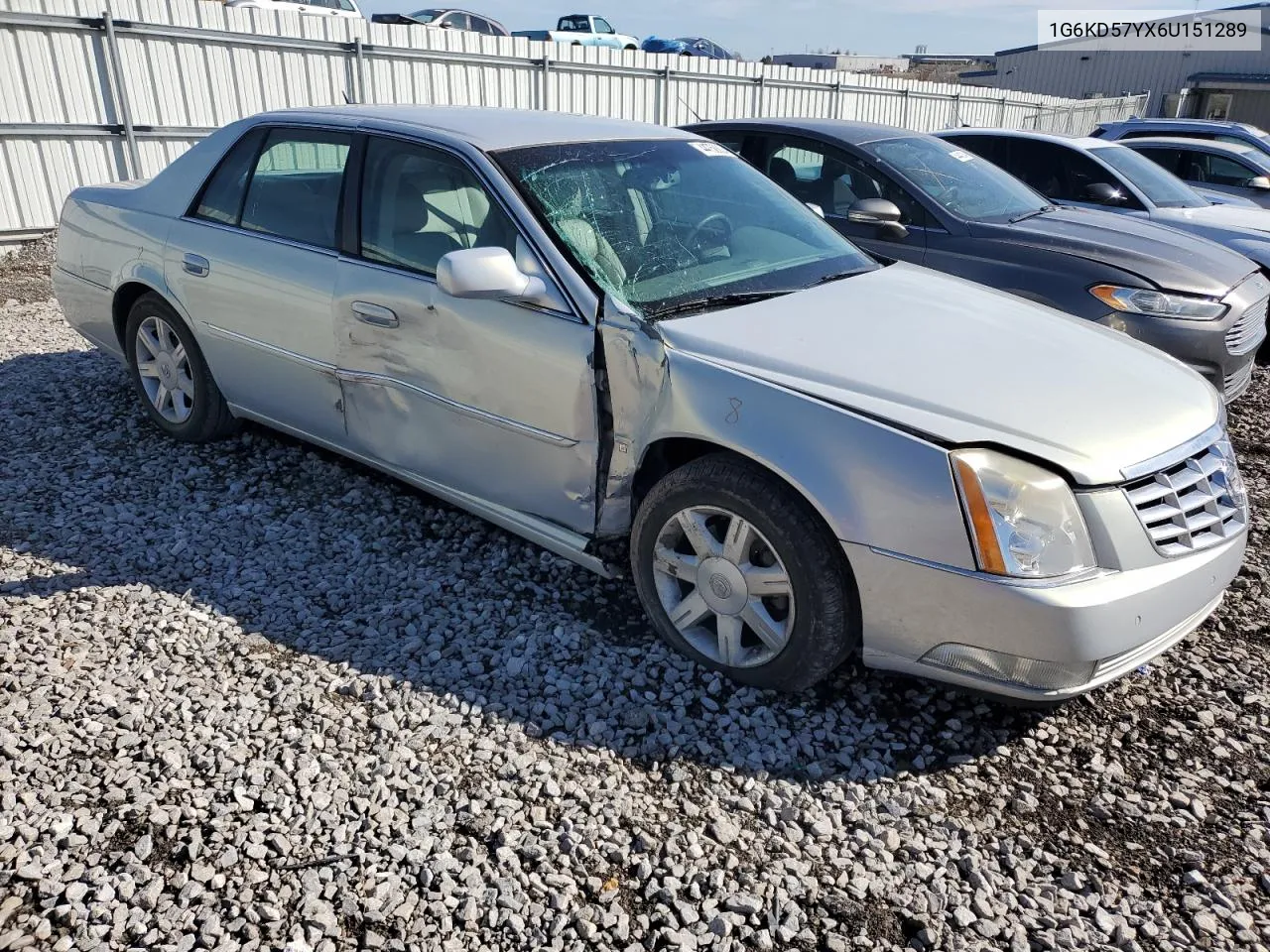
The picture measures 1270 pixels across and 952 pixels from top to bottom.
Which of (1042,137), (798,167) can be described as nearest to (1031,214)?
(798,167)

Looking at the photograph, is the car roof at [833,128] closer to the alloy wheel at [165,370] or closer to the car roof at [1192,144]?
the alloy wheel at [165,370]

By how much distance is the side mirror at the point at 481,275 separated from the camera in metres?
3.00

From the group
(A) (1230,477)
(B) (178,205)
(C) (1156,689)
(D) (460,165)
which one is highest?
(D) (460,165)

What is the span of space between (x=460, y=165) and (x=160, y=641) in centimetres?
200

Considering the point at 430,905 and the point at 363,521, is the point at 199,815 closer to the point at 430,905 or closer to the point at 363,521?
the point at 430,905

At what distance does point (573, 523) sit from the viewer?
3314 millimetres

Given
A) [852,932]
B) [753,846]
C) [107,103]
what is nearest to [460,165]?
[753,846]

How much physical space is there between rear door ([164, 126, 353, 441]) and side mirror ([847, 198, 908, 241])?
119 inches

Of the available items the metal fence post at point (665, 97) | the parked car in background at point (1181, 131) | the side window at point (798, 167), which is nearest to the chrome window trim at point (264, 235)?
the side window at point (798, 167)

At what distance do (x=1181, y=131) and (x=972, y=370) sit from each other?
11365 millimetres

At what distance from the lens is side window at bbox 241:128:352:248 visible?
3.87 m

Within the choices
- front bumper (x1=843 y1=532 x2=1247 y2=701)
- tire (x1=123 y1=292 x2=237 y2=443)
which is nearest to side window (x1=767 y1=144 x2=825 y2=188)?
tire (x1=123 y1=292 x2=237 y2=443)

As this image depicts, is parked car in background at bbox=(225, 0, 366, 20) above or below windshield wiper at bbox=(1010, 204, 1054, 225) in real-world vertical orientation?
above

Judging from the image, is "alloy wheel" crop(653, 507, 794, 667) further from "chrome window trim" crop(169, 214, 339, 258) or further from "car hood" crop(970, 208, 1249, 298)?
"car hood" crop(970, 208, 1249, 298)
